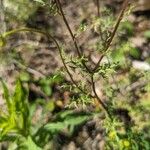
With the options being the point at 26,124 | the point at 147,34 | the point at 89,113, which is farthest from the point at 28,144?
the point at 147,34

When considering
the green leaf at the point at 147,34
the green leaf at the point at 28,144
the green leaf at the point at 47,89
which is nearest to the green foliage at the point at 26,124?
the green leaf at the point at 28,144

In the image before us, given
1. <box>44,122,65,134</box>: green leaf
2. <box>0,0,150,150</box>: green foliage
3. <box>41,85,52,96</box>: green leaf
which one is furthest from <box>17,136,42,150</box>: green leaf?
<box>41,85,52,96</box>: green leaf

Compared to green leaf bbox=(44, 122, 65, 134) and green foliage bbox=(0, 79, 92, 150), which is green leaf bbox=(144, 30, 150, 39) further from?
green leaf bbox=(44, 122, 65, 134)

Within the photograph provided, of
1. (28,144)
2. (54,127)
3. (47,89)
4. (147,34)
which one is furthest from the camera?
(147,34)

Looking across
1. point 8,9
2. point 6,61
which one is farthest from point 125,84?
point 8,9

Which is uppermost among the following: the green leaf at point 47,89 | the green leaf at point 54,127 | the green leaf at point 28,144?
the green leaf at point 47,89

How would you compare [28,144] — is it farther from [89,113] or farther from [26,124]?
[89,113]

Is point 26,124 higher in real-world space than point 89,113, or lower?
lower

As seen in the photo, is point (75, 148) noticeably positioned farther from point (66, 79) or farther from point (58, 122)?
point (66, 79)

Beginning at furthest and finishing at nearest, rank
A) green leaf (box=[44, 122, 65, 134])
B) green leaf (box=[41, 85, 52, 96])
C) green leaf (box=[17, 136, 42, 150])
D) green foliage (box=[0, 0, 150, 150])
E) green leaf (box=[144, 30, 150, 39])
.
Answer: green leaf (box=[144, 30, 150, 39]) → green leaf (box=[41, 85, 52, 96]) → green leaf (box=[44, 122, 65, 134]) → green leaf (box=[17, 136, 42, 150]) → green foliage (box=[0, 0, 150, 150])

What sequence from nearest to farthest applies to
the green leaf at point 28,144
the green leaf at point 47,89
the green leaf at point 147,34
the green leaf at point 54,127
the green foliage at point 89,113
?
the green foliage at point 89,113 → the green leaf at point 28,144 → the green leaf at point 54,127 → the green leaf at point 47,89 → the green leaf at point 147,34

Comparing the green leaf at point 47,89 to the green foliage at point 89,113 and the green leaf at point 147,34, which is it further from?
the green leaf at point 147,34
